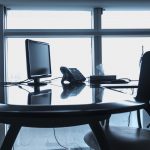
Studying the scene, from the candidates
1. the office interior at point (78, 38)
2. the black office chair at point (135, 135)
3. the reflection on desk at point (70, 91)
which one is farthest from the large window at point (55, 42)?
the black office chair at point (135, 135)

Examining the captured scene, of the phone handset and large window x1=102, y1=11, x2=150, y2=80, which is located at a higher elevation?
large window x1=102, y1=11, x2=150, y2=80

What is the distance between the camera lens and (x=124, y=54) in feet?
13.0

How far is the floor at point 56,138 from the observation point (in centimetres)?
369

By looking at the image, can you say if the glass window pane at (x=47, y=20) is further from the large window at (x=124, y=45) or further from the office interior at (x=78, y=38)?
the large window at (x=124, y=45)

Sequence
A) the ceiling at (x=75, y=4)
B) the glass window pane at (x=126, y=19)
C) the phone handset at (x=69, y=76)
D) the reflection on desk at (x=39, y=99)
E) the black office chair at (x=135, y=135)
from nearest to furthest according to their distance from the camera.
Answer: the reflection on desk at (x=39, y=99)
the black office chair at (x=135, y=135)
the phone handset at (x=69, y=76)
the ceiling at (x=75, y=4)
the glass window pane at (x=126, y=19)

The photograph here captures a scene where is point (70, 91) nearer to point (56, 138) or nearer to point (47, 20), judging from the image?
point (56, 138)

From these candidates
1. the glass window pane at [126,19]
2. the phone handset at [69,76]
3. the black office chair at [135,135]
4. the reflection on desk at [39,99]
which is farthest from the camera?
the glass window pane at [126,19]

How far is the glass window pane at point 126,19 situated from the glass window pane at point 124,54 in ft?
0.66

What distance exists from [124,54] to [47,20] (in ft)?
4.22

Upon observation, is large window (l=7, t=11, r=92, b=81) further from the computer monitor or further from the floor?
the computer monitor

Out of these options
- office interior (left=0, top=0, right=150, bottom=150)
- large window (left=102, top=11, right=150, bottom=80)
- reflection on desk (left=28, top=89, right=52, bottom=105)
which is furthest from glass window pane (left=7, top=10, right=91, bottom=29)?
reflection on desk (left=28, top=89, right=52, bottom=105)


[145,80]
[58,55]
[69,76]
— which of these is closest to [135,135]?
[145,80]

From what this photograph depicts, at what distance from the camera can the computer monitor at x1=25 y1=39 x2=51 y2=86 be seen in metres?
2.20

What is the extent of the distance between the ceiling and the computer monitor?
88 cm
